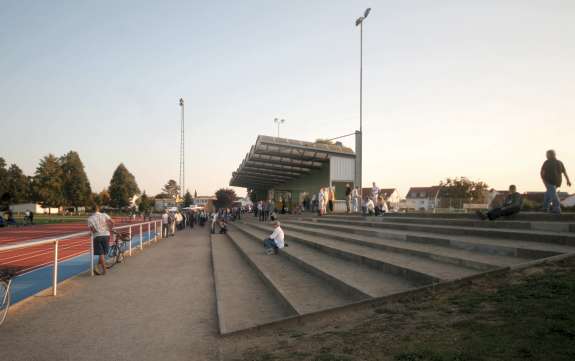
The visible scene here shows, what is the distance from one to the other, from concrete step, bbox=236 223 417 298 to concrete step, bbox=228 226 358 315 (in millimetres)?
152

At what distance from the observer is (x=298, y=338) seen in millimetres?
4391

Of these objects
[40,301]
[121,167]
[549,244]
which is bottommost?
[40,301]

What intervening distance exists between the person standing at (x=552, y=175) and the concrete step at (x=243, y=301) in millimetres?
7375

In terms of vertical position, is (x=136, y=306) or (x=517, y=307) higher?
(x=517, y=307)

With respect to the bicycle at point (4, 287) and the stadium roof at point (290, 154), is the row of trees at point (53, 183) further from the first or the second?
the bicycle at point (4, 287)

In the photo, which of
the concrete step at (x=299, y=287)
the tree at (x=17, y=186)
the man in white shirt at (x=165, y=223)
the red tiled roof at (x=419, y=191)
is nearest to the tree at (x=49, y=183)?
the tree at (x=17, y=186)

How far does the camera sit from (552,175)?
9.38m

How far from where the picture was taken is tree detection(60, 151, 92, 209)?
235 ft

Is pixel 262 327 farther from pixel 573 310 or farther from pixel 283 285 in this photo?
pixel 573 310

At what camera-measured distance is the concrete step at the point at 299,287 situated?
5.54 metres

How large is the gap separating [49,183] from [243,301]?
244ft

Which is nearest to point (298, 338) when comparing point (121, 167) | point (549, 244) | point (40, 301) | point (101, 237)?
point (549, 244)

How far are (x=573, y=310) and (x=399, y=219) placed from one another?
992cm

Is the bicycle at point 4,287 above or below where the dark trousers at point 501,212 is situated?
below
